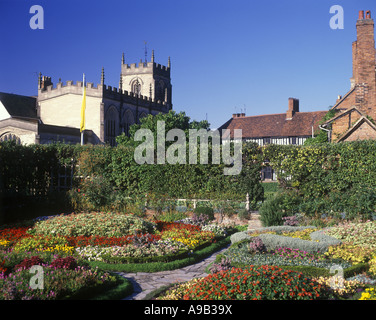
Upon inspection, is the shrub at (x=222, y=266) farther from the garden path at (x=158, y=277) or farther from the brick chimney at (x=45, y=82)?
the brick chimney at (x=45, y=82)

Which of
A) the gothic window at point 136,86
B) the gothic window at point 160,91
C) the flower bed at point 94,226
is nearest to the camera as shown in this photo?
the flower bed at point 94,226

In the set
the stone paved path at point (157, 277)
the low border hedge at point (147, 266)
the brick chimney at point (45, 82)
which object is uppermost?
the brick chimney at point (45, 82)

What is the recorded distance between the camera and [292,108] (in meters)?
51.8

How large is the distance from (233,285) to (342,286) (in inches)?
94.7

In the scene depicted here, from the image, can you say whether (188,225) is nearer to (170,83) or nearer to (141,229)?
(141,229)

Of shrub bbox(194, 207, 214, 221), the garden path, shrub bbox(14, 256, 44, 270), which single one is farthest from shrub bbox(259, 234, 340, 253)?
shrub bbox(194, 207, 214, 221)

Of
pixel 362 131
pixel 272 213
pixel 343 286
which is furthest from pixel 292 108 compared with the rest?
pixel 343 286

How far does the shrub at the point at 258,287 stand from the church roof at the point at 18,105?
54.3 metres

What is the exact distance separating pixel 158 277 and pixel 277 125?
44.7 metres

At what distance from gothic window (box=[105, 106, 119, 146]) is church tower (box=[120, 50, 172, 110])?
16879 millimetres

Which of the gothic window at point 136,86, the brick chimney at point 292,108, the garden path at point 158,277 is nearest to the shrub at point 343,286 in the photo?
the garden path at point 158,277

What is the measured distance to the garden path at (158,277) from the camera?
320 inches

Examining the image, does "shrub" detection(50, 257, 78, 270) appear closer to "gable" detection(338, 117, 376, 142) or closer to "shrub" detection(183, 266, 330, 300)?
"shrub" detection(183, 266, 330, 300)
